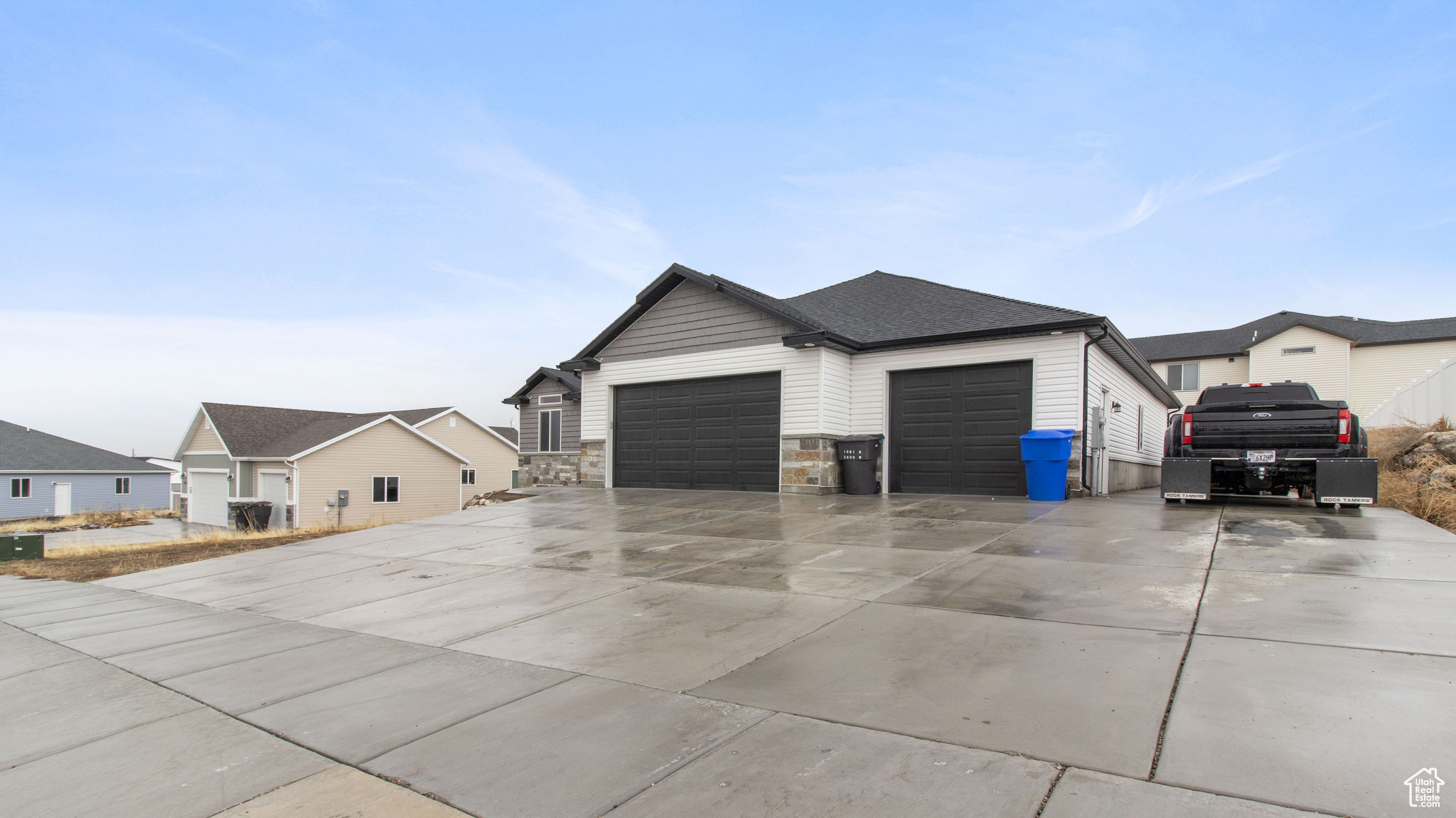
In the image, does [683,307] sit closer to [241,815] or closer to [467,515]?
[467,515]

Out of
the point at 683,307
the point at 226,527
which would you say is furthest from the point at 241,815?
the point at 226,527

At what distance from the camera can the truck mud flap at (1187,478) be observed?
33.3ft

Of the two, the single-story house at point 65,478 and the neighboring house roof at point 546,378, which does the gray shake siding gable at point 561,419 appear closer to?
the neighboring house roof at point 546,378

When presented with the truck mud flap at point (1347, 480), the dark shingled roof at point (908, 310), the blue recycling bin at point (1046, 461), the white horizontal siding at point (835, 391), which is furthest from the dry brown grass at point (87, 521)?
the truck mud flap at point (1347, 480)

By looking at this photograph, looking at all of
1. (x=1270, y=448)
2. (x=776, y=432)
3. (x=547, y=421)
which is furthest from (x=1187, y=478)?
(x=547, y=421)

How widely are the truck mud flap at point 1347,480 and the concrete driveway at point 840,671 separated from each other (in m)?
1.19

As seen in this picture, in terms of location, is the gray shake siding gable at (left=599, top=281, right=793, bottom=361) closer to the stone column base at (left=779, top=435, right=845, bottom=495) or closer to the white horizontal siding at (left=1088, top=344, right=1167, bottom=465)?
the stone column base at (left=779, top=435, right=845, bottom=495)

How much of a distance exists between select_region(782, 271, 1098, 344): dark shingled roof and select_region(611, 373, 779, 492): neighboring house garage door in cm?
241

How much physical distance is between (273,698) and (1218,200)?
754 inches

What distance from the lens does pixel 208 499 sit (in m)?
34.2

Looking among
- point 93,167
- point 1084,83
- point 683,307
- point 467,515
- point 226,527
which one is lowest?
point 226,527

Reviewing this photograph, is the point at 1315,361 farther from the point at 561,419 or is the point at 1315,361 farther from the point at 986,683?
the point at 986,683

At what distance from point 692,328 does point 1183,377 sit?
96.5 feet

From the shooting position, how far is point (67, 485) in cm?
4044
